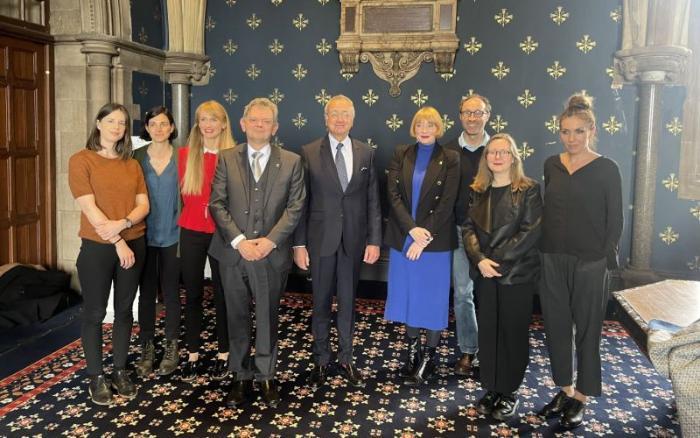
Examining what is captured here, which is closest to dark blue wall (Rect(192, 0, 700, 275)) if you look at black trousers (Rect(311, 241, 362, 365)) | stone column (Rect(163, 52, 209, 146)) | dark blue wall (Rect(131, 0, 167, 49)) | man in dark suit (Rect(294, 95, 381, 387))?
stone column (Rect(163, 52, 209, 146))

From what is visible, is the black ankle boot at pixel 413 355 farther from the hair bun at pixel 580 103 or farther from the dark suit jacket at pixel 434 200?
the hair bun at pixel 580 103

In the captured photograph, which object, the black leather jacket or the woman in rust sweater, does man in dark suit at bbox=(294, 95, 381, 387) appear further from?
the woman in rust sweater

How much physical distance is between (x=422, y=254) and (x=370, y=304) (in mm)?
1620

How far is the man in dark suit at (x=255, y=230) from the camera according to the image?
2.76 m

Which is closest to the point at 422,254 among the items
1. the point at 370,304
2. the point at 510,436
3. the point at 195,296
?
the point at 510,436

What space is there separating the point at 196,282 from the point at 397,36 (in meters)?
2.78

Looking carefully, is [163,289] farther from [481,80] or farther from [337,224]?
[481,80]

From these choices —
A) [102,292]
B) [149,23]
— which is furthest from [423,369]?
[149,23]

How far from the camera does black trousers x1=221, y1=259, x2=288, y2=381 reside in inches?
111

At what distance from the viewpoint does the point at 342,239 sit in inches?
119

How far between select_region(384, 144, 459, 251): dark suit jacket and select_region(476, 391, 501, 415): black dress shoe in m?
0.76

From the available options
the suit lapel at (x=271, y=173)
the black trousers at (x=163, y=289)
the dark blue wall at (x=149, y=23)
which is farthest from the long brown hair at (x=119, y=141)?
the dark blue wall at (x=149, y=23)

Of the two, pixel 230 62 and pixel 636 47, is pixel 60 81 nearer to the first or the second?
pixel 230 62

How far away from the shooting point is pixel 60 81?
4.24m
